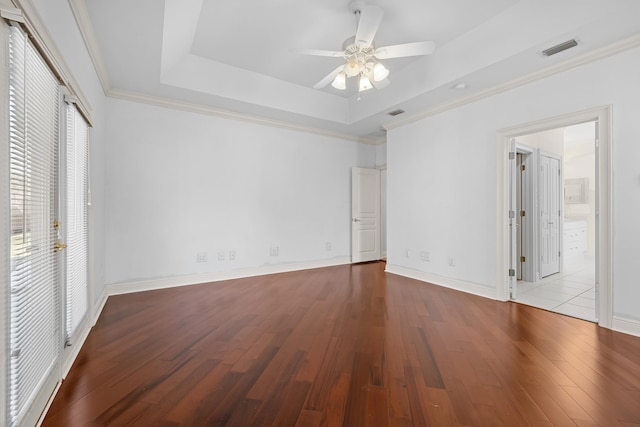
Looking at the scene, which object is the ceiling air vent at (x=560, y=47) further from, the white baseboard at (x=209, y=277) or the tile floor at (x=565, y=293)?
the white baseboard at (x=209, y=277)

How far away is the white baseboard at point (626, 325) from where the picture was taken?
2643 millimetres

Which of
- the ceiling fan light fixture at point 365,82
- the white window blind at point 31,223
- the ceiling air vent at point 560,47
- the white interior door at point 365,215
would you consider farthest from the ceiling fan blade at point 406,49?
the white interior door at point 365,215

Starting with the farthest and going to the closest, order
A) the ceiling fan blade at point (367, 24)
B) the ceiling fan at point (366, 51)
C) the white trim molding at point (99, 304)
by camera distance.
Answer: the white trim molding at point (99, 304), the ceiling fan at point (366, 51), the ceiling fan blade at point (367, 24)

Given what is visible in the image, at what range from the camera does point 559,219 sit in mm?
5285

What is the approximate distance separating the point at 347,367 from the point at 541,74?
3.71m

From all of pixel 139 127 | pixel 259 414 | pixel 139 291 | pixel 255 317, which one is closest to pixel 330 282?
pixel 255 317

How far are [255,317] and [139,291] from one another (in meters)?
2.04

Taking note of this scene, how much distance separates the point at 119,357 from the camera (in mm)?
2262

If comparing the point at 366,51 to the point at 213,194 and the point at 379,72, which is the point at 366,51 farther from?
the point at 213,194

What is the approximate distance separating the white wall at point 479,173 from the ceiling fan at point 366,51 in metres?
1.58

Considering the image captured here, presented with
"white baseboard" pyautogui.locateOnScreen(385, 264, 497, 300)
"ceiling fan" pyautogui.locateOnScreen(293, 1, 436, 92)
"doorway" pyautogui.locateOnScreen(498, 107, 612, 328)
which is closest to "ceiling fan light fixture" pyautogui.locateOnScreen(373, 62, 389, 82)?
"ceiling fan" pyautogui.locateOnScreen(293, 1, 436, 92)

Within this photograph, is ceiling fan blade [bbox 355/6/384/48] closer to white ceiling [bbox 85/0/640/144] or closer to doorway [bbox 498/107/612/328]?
white ceiling [bbox 85/0/640/144]

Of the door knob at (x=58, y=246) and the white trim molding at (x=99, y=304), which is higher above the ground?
the door knob at (x=58, y=246)

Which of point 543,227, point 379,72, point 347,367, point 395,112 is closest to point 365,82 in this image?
point 379,72
